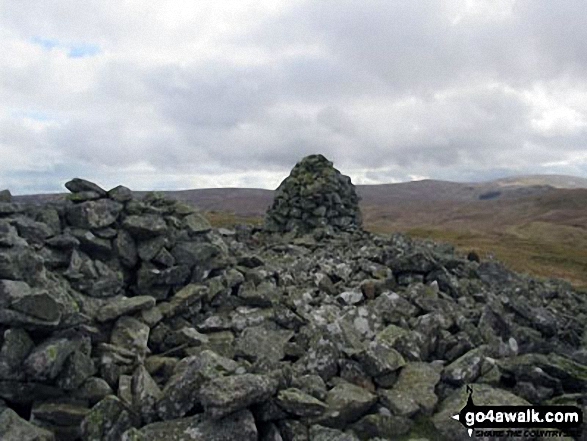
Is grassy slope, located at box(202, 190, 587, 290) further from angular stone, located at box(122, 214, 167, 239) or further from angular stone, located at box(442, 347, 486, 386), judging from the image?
angular stone, located at box(442, 347, 486, 386)

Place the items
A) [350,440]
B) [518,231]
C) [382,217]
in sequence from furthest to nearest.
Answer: [382,217] < [518,231] < [350,440]

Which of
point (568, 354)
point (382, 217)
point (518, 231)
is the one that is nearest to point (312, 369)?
point (568, 354)

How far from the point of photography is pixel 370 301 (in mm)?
14531

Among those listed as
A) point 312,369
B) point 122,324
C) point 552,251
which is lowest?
point 552,251

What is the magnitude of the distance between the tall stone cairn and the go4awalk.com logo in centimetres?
1891

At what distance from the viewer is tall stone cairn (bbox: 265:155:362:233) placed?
28.9 m

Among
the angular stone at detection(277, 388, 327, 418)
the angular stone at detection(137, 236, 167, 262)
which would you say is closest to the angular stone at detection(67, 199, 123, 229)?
the angular stone at detection(137, 236, 167, 262)

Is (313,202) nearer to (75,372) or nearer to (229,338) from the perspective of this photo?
(229,338)

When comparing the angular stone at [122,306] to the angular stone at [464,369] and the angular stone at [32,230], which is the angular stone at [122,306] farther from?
the angular stone at [464,369]

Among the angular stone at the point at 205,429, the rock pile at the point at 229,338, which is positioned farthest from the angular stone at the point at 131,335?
the angular stone at the point at 205,429

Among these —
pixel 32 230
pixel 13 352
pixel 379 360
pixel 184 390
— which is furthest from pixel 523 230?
pixel 13 352

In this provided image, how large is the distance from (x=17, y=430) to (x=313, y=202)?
21.9 metres

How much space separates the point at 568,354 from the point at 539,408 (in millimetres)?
3279

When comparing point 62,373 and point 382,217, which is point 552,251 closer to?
point 62,373
